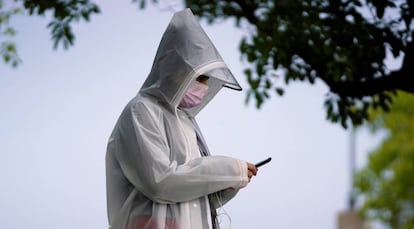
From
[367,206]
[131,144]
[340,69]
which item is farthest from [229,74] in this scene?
[367,206]

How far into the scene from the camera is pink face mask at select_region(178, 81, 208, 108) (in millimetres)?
3244

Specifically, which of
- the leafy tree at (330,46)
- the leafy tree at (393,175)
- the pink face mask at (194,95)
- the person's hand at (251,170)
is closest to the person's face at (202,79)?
the pink face mask at (194,95)

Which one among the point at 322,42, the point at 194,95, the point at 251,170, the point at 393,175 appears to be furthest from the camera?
the point at 393,175

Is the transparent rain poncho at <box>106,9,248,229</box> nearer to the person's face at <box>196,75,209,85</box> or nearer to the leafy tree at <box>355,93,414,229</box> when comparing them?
the person's face at <box>196,75,209,85</box>

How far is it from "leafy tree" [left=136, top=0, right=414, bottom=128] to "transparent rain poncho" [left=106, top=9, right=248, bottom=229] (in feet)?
8.06

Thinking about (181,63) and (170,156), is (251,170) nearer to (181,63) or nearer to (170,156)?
(170,156)

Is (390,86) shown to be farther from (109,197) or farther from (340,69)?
(109,197)

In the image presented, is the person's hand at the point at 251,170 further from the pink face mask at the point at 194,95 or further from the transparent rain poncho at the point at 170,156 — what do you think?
the pink face mask at the point at 194,95

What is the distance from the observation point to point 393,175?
2062 centimetres

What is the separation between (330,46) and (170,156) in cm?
304

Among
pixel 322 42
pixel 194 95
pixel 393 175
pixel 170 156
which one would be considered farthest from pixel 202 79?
pixel 393 175

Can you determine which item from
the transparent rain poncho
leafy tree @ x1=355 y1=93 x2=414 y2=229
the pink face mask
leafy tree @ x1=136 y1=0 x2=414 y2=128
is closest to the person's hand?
the transparent rain poncho

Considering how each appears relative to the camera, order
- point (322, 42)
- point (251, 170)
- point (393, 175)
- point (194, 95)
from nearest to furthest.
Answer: point (251, 170), point (194, 95), point (322, 42), point (393, 175)

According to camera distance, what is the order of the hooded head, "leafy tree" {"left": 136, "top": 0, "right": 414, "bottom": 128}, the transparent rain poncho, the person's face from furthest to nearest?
"leafy tree" {"left": 136, "top": 0, "right": 414, "bottom": 128}
the person's face
the hooded head
the transparent rain poncho
